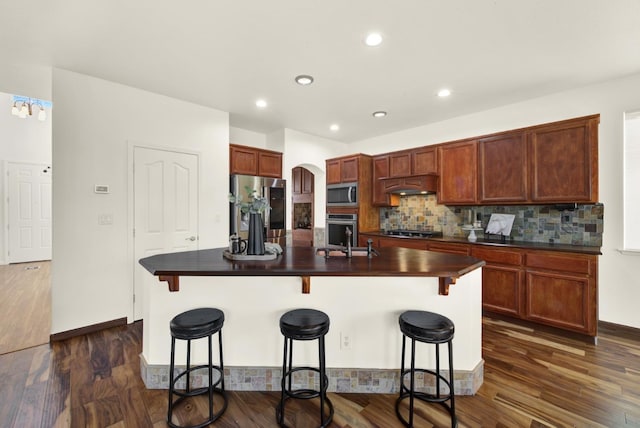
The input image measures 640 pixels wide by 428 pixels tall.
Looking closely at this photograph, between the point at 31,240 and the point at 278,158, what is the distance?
6.03 meters

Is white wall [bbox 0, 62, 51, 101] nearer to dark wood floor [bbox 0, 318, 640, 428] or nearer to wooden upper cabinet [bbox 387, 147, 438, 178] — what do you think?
dark wood floor [bbox 0, 318, 640, 428]

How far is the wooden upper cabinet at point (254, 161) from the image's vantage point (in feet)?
14.4

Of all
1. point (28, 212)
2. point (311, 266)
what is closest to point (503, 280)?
point (311, 266)

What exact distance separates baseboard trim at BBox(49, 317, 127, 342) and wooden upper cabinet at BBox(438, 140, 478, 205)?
436cm

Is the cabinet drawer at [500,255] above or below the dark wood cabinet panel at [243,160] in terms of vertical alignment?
below

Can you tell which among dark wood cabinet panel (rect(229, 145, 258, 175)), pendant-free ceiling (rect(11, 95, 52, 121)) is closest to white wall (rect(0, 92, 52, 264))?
pendant-free ceiling (rect(11, 95, 52, 121))

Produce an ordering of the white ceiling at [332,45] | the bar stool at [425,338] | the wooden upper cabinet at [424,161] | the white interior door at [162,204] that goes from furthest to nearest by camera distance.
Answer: the wooden upper cabinet at [424,161] < the white interior door at [162,204] < the white ceiling at [332,45] < the bar stool at [425,338]

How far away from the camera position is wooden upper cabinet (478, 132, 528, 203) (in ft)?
11.4

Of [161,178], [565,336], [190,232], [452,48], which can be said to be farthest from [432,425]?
[161,178]

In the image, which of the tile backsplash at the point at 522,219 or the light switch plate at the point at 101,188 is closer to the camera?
the light switch plate at the point at 101,188

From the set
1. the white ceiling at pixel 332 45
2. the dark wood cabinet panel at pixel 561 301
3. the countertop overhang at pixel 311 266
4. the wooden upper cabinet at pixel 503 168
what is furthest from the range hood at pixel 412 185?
the countertop overhang at pixel 311 266

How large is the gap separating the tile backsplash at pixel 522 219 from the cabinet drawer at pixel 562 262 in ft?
1.93

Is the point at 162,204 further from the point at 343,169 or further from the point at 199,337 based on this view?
the point at 343,169

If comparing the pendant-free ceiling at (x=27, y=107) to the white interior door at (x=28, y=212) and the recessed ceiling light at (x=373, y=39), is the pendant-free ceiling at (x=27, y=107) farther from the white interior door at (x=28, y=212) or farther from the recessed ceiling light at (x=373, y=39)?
the recessed ceiling light at (x=373, y=39)
